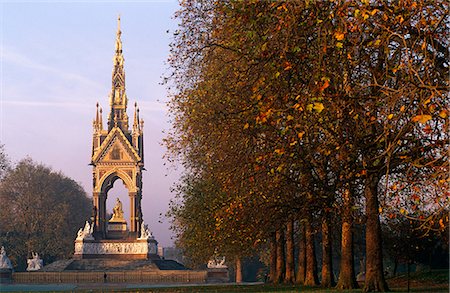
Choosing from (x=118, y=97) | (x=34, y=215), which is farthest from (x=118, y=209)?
(x=34, y=215)

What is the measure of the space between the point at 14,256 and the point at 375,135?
246 feet

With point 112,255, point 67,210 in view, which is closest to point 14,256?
point 67,210

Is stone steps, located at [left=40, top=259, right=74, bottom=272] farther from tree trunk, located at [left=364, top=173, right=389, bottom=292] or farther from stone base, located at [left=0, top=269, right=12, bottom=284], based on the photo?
tree trunk, located at [left=364, top=173, right=389, bottom=292]

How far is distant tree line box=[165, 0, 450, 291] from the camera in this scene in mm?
16484

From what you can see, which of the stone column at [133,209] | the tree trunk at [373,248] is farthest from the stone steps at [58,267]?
the tree trunk at [373,248]

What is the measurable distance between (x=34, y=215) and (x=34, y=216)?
0.13 metres

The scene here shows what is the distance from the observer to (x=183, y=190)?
47250 millimetres

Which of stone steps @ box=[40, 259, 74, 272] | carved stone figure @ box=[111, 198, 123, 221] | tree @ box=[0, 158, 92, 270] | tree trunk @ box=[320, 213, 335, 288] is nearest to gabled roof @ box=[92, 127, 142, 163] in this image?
carved stone figure @ box=[111, 198, 123, 221]

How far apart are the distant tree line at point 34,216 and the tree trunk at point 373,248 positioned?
6814 centimetres

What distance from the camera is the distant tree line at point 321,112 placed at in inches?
649

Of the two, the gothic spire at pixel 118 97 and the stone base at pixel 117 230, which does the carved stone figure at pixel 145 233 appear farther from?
the gothic spire at pixel 118 97

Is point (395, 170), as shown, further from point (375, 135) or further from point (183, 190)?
point (183, 190)

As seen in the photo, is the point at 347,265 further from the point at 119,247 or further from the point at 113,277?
the point at 119,247

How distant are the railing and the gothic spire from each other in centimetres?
2075
